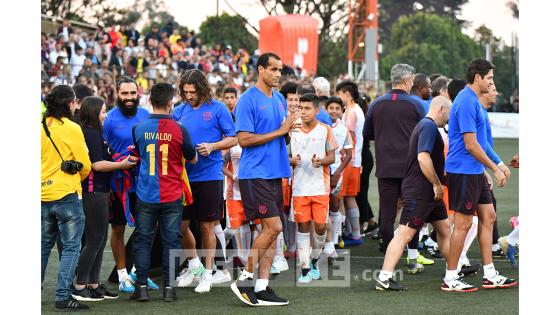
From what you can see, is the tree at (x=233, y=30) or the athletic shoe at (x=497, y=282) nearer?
the athletic shoe at (x=497, y=282)

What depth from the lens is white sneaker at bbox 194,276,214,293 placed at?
9094 millimetres

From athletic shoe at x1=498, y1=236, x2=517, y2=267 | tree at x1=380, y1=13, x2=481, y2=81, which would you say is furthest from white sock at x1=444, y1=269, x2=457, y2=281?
tree at x1=380, y1=13, x2=481, y2=81

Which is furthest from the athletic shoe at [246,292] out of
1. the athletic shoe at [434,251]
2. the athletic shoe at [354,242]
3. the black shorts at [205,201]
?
the athletic shoe at [354,242]

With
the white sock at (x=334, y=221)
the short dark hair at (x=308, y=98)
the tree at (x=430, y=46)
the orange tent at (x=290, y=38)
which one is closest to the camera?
the short dark hair at (x=308, y=98)

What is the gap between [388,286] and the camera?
8969mm

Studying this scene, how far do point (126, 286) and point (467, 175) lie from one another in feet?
10.0

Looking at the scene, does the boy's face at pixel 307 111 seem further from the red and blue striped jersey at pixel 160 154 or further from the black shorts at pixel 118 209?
the black shorts at pixel 118 209

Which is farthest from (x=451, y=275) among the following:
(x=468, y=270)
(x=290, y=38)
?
(x=290, y=38)

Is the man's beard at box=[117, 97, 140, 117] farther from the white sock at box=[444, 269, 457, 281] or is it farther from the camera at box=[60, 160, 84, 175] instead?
the white sock at box=[444, 269, 457, 281]

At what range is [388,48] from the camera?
81625 millimetres

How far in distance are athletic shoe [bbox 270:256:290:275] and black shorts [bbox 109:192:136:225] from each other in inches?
63.3

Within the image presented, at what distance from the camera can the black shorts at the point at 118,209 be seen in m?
8.91

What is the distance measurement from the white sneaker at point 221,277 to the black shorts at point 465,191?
2.13 m

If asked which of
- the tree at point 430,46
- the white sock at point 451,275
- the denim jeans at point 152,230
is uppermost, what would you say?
the tree at point 430,46
